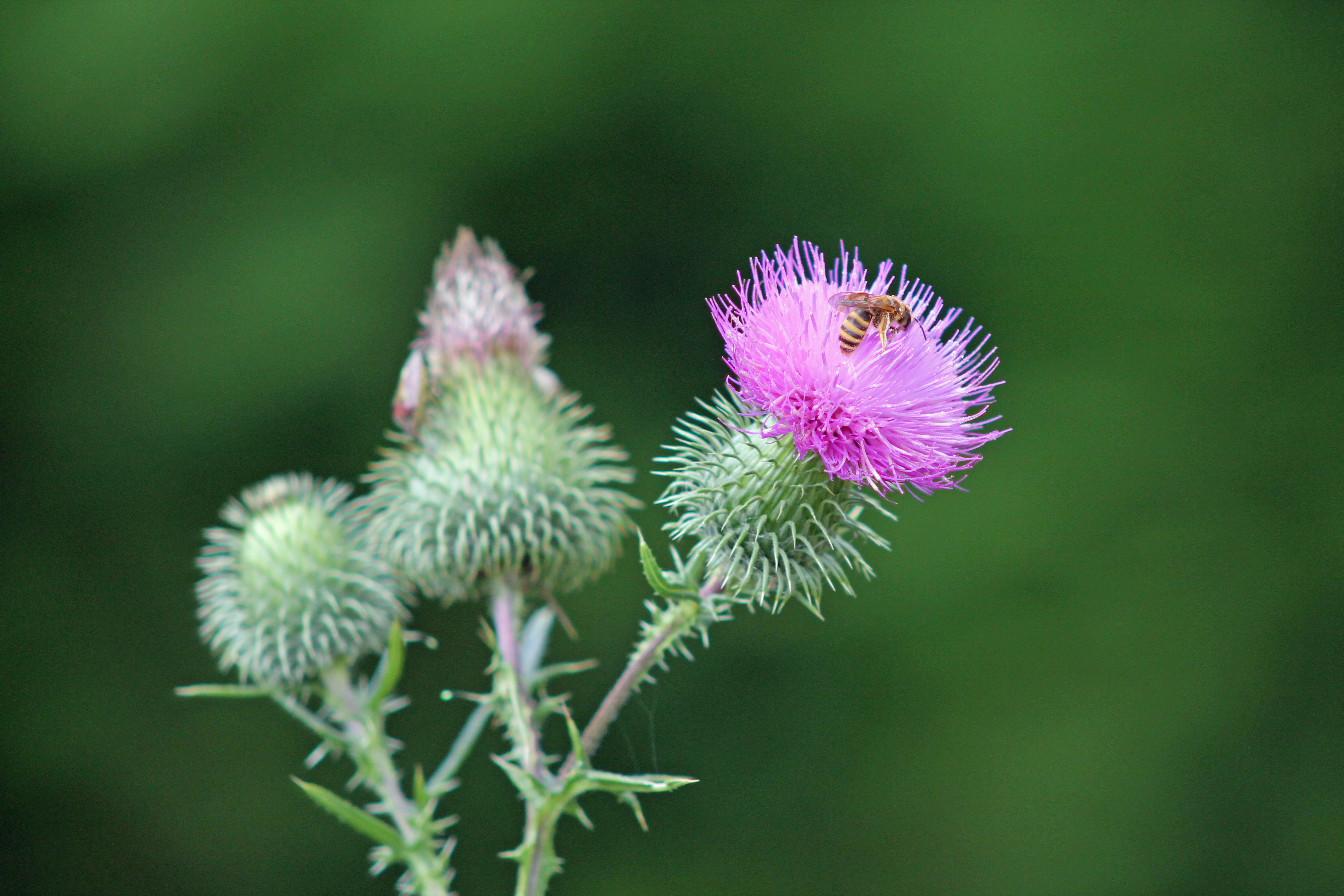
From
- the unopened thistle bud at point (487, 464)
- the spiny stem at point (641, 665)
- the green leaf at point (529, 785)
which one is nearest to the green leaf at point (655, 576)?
the spiny stem at point (641, 665)

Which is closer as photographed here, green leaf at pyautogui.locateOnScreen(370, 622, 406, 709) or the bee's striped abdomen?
the bee's striped abdomen

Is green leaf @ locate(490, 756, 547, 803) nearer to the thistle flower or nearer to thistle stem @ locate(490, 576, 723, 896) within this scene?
thistle stem @ locate(490, 576, 723, 896)

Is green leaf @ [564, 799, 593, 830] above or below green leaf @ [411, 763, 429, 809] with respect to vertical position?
above

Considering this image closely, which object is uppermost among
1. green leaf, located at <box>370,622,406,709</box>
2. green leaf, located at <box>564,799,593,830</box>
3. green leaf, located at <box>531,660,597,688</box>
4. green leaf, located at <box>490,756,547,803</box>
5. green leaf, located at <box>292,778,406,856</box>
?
green leaf, located at <box>531,660,597,688</box>

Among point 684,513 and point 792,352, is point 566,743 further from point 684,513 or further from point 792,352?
point 792,352

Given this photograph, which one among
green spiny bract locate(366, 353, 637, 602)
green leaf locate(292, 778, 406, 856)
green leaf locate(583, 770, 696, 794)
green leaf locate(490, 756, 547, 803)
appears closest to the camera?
green leaf locate(583, 770, 696, 794)

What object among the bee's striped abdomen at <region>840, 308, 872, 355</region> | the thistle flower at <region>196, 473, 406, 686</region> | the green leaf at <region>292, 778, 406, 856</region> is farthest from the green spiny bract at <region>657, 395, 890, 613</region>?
the thistle flower at <region>196, 473, 406, 686</region>

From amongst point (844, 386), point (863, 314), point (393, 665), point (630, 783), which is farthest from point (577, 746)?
point (863, 314)

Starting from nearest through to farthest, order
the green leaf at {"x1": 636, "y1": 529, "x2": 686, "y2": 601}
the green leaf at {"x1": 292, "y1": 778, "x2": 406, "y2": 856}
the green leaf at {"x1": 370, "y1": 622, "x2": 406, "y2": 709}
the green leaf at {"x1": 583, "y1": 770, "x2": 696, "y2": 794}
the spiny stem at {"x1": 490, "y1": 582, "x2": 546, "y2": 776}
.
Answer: the green leaf at {"x1": 583, "y1": 770, "x2": 696, "y2": 794} → the green leaf at {"x1": 636, "y1": 529, "x2": 686, "y2": 601} → the green leaf at {"x1": 292, "y1": 778, "x2": 406, "y2": 856} → the spiny stem at {"x1": 490, "y1": 582, "x2": 546, "y2": 776} → the green leaf at {"x1": 370, "y1": 622, "x2": 406, "y2": 709}
